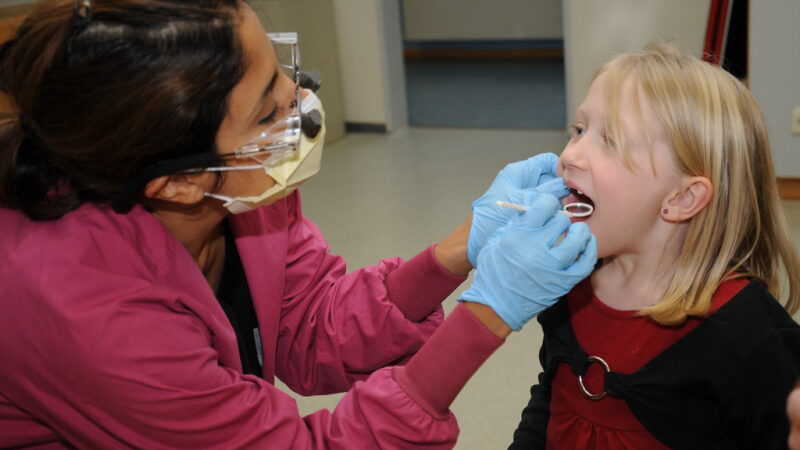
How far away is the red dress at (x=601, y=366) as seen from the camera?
1.31 meters

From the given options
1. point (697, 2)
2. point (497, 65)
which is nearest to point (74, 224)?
point (697, 2)

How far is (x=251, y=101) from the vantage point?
49.3 inches

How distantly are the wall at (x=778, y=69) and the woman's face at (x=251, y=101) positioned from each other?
88.8 inches

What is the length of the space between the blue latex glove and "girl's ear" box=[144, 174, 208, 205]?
1.40 ft

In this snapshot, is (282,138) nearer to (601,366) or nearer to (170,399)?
(170,399)

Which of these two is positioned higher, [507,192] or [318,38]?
[507,192]

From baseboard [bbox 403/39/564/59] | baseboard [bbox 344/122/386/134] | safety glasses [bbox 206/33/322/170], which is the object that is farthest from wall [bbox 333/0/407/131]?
safety glasses [bbox 206/33/322/170]

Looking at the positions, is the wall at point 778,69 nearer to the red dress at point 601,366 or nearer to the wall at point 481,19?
the red dress at point 601,366

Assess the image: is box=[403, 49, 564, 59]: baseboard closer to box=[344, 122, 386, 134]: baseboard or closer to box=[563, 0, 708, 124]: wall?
box=[344, 122, 386, 134]: baseboard

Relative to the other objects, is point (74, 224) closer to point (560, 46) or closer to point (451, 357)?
point (451, 357)

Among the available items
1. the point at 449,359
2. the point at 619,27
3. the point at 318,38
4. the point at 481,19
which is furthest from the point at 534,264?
the point at 481,19

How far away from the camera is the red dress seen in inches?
51.7

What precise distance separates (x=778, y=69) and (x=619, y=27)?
0.89 m

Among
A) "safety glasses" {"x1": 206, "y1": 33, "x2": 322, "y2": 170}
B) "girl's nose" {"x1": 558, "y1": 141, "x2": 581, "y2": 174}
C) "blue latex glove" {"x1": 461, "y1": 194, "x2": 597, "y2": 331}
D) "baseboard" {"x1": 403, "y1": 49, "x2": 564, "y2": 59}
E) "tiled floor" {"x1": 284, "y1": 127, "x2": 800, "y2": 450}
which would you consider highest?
"safety glasses" {"x1": 206, "y1": 33, "x2": 322, "y2": 170}
